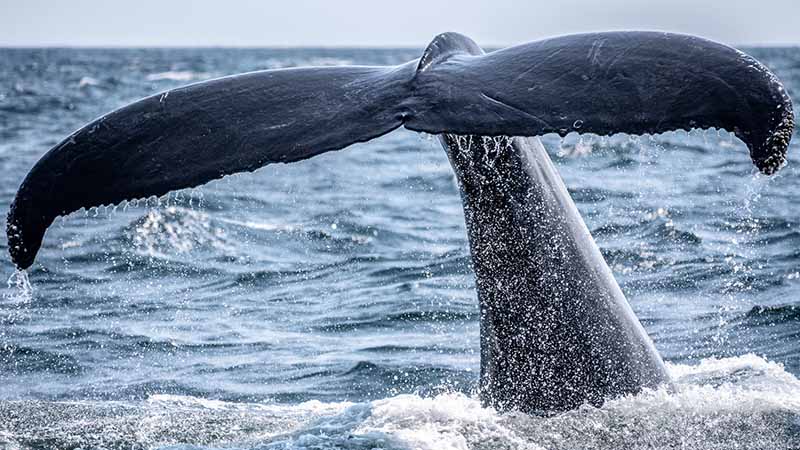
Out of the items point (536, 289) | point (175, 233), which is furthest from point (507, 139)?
point (175, 233)

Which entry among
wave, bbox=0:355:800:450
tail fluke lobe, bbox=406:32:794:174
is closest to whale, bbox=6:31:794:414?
tail fluke lobe, bbox=406:32:794:174

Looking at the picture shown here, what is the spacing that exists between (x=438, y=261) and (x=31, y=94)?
104 feet

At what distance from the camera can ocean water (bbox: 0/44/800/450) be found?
5.58 metres

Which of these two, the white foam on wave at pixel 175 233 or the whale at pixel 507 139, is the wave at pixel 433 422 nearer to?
the whale at pixel 507 139

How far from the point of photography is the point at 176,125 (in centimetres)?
442

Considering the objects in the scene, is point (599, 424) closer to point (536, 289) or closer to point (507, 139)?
point (536, 289)

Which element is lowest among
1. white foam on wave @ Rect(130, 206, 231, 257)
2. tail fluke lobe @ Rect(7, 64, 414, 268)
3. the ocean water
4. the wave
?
white foam on wave @ Rect(130, 206, 231, 257)

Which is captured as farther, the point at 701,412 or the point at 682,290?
the point at 682,290

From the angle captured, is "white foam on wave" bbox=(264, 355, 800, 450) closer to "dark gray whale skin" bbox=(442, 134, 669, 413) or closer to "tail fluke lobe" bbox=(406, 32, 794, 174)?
"dark gray whale skin" bbox=(442, 134, 669, 413)

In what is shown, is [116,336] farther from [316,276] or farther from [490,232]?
[490,232]

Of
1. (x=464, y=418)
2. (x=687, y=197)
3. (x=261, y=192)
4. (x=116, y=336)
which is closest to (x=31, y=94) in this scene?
(x=261, y=192)

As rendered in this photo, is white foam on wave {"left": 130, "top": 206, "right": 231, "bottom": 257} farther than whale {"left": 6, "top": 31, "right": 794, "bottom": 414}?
Yes

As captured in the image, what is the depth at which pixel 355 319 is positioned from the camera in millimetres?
9250

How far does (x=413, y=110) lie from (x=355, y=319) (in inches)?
207
